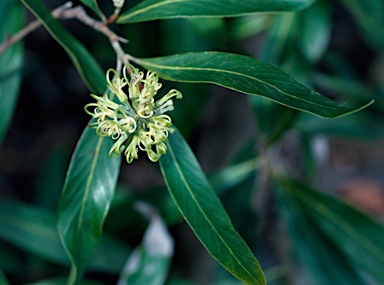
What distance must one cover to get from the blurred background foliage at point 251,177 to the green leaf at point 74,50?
31cm

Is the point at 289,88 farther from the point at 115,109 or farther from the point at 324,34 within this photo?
the point at 324,34

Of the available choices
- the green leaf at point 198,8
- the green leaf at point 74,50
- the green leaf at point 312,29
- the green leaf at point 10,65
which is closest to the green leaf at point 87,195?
the green leaf at point 74,50

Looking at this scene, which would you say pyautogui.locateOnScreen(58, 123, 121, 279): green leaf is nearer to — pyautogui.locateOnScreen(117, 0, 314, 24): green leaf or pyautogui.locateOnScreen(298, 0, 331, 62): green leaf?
pyautogui.locateOnScreen(117, 0, 314, 24): green leaf

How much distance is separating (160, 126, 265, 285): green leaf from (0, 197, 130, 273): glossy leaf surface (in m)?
0.66

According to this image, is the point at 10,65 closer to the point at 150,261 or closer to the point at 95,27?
the point at 95,27

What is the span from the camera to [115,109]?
0.71m

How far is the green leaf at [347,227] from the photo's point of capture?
1294 mm

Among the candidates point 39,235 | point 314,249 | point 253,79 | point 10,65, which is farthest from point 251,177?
point 253,79

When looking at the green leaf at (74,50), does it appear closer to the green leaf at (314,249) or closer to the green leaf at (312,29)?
the green leaf at (314,249)

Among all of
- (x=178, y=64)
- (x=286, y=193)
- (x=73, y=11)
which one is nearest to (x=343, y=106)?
(x=178, y=64)

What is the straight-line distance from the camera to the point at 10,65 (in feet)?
3.55

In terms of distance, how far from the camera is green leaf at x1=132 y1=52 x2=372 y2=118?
0.66m

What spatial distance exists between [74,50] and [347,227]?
0.84 meters

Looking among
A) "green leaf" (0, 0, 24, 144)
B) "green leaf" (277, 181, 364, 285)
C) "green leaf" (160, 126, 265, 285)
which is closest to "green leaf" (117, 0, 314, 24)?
"green leaf" (160, 126, 265, 285)
